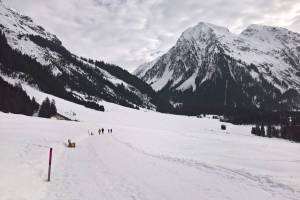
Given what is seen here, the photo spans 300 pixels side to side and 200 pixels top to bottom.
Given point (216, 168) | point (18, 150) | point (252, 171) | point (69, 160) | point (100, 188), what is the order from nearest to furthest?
point (100, 188) → point (252, 171) → point (216, 168) → point (69, 160) → point (18, 150)

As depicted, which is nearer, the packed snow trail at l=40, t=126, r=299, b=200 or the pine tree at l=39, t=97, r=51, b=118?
the packed snow trail at l=40, t=126, r=299, b=200

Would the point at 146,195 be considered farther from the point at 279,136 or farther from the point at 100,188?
the point at 279,136

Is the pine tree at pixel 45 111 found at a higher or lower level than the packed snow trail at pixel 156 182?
higher

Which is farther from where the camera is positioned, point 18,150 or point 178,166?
point 18,150

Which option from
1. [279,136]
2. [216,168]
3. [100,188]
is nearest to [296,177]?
[216,168]

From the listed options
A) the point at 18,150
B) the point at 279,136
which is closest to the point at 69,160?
the point at 18,150

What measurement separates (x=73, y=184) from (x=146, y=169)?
677cm

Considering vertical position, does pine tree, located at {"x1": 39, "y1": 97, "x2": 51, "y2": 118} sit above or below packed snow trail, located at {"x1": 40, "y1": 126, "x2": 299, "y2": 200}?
above

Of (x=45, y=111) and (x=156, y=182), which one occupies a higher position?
(x=45, y=111)

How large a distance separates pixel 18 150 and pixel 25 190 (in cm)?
1391

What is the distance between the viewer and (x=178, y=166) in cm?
2525

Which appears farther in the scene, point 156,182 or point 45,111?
point 45,111

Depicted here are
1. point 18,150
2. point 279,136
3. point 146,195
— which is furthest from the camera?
point 279,136

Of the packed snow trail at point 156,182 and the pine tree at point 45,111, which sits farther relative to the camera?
the pine tree at point 45,111
